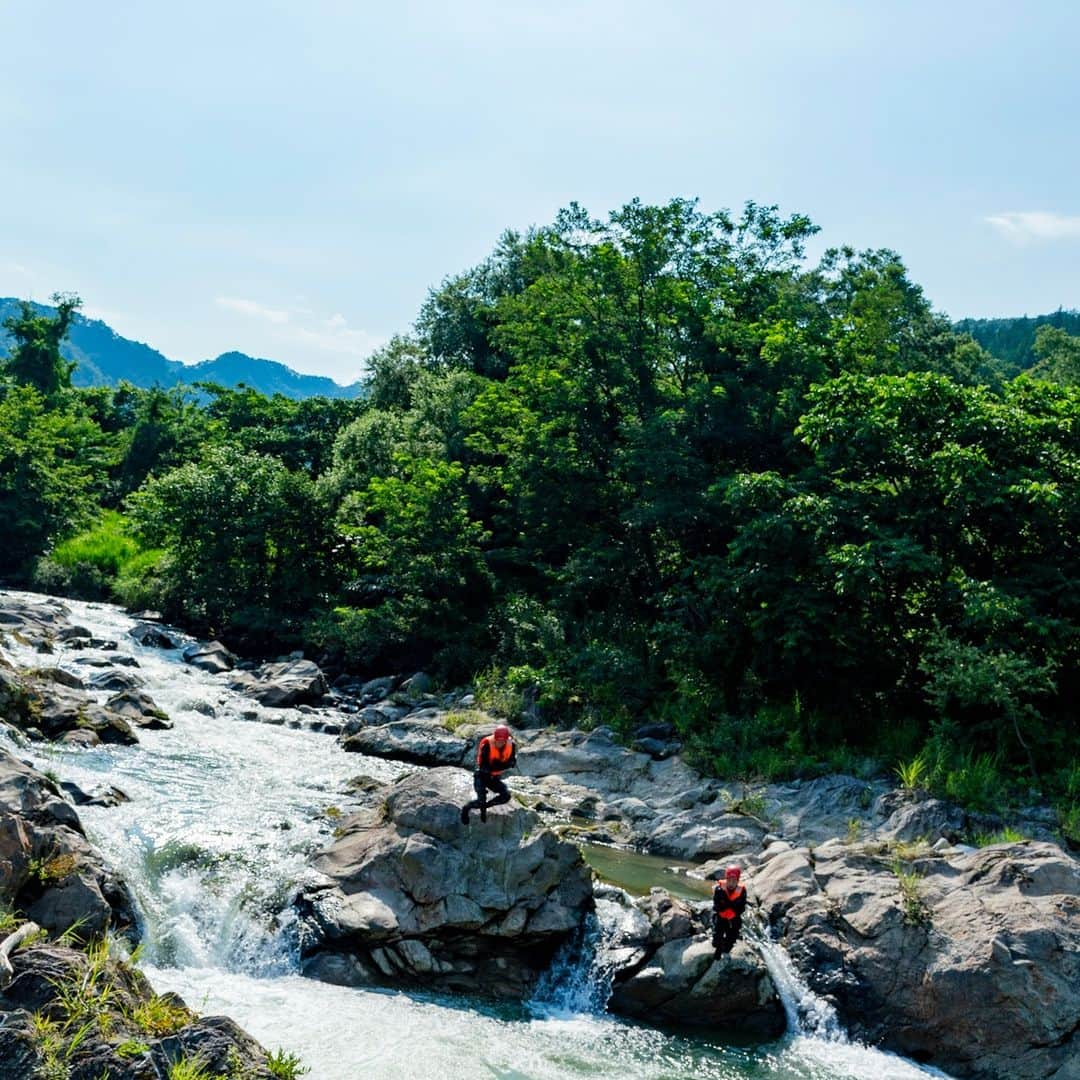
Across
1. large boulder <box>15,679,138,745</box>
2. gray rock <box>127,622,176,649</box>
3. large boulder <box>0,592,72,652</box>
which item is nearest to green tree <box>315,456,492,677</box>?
gray rock <box>127,622,176,649</box>

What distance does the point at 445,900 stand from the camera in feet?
43.3

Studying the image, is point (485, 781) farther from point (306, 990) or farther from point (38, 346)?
point (38, 346)

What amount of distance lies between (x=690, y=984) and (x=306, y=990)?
4882 millimetres

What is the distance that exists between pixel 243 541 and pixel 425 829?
2391 cm

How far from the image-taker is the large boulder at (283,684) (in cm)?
2756

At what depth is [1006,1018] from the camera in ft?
40.7

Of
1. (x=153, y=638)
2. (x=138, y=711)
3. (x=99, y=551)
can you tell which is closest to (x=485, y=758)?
(x=138, y=711)

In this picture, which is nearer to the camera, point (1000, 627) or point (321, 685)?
point (1000, 627)

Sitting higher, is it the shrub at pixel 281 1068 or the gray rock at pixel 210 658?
the shrub at pixel 281 1068

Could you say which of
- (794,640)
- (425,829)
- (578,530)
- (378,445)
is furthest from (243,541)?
(425,829)

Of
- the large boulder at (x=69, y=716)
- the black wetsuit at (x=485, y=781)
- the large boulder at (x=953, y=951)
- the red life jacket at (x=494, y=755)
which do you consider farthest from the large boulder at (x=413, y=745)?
the large boulder at (x=953, y=951)

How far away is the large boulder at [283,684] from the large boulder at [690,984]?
648 inches

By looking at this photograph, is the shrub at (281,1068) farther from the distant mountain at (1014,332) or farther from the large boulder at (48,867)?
the distant mountain at (1014,332)

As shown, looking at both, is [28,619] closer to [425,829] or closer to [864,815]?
[425,829]
